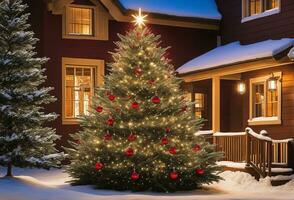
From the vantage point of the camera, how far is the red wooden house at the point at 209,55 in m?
16.3

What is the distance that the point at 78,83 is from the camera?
19172mm

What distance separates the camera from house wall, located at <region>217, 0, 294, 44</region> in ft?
56.0

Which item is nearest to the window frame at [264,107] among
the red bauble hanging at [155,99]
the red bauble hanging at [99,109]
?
the red bauble hanging at [155,99]

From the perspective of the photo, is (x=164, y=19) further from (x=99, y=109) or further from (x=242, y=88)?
(x=99, y=109)

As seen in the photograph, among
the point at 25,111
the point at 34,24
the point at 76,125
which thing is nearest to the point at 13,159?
the point at 25,111

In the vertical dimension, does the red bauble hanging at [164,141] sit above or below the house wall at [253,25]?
below

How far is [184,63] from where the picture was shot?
→ 20.7 meters

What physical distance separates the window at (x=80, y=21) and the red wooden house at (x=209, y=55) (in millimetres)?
31

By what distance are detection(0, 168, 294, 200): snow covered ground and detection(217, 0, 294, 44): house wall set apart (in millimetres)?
4664

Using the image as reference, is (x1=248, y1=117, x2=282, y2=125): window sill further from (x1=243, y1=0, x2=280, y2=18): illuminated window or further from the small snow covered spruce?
the small snow covered spruce

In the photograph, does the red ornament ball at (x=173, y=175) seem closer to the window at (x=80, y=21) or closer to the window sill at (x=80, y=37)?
the window sill at (x=80, y=37)

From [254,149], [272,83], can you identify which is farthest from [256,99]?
[254,149]

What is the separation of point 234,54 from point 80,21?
4911 millimetres

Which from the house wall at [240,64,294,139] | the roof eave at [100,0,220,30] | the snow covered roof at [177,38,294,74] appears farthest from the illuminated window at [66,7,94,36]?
the house wall at [240,64,294,139]
